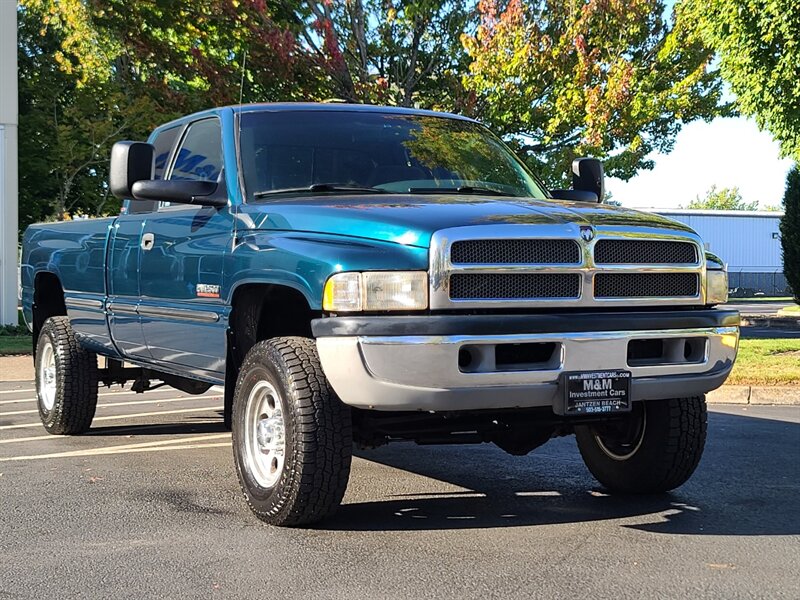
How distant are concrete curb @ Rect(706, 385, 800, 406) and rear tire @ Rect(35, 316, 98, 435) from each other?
18.8 feet

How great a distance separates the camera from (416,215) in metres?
4.99

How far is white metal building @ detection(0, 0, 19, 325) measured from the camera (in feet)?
64.7

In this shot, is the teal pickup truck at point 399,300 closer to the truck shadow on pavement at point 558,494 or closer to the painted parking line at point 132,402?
the truck shadow on pavement at point 558,494

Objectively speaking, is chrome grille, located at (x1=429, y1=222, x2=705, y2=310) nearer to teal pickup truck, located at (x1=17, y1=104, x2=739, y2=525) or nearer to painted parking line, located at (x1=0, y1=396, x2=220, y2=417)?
teal pickup truck, located at (x1=17, y1=104, x2=739, y2=525)

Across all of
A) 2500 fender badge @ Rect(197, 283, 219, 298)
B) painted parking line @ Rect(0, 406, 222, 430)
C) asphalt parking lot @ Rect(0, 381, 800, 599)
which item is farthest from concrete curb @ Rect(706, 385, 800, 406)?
2500 fender badge @ Rect(197, 283, 219, 298)

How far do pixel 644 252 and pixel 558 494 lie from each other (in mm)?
1615

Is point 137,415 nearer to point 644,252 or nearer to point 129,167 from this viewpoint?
point 129,167

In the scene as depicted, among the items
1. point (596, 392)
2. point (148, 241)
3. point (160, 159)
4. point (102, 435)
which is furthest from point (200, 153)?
point (596, 392)

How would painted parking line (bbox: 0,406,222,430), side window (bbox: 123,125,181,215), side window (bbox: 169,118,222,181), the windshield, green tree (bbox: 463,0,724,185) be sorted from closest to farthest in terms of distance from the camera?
the windshield, side window (bbox: 169,118,222,181), side window (bbox: 123,125,181,215), painted parking line (bbox: 0,406,222,430), green tree (bbox: 463,0,724,185)

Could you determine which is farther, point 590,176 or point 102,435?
point 102,435

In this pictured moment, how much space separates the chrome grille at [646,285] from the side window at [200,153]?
2317mm

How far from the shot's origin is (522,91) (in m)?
17.2

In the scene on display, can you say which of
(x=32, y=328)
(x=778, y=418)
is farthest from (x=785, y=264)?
(x=32, y=328)

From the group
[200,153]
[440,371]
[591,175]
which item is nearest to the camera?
[440,371]
